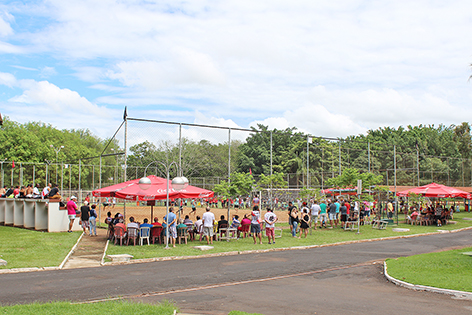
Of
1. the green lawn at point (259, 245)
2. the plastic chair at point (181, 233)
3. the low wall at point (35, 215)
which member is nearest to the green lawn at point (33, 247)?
the low wall at point (35, 215)

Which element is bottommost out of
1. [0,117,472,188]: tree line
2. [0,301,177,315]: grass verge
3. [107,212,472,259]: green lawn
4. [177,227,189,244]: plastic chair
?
[107,212,472,259]: green lawn

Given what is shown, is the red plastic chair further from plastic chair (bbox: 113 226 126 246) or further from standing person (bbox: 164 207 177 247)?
plastic chair (bbox: 113 226 126 246)

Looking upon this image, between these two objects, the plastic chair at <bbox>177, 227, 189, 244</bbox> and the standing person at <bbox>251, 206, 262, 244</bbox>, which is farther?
the standing person at <bbox>251, 206, 262, 244</bbox>

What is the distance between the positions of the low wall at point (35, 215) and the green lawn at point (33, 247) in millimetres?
893

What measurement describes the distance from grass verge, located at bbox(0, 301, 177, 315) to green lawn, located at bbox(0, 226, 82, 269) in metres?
5.49

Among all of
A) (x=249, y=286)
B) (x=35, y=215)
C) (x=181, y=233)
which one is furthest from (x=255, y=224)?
(x=35, y=215)

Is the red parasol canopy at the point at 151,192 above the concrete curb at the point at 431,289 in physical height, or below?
above

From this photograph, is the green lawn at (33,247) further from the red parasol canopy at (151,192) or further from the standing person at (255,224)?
the standing person at (255,224)

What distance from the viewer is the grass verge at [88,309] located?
23.1 ft

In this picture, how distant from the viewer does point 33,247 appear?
15883 mm

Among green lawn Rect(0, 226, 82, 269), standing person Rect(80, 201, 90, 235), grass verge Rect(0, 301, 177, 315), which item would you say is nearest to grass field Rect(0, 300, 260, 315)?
grass verge Rect(0, 301, 177, 315)

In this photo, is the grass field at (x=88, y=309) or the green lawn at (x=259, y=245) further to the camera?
the green lawn at (x=259, y=245)

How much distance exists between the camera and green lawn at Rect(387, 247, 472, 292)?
9.92 metres

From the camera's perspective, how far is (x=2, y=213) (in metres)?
25.2
